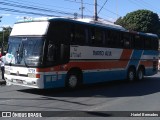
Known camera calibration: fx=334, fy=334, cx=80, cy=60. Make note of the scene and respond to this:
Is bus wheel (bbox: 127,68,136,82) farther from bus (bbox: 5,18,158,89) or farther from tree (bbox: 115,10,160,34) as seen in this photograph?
tree (bbox: 115,10,160,34)

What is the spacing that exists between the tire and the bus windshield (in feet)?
6.73

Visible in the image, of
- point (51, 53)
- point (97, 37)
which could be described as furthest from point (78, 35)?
point (51, 53)

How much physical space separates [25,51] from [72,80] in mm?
2621

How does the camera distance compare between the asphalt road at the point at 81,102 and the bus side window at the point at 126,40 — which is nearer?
the asphalt road at the point at 81,102

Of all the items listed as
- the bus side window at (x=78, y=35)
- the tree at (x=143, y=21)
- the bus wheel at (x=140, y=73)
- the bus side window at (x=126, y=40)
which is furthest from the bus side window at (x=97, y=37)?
the tree at (x=143, y=21)

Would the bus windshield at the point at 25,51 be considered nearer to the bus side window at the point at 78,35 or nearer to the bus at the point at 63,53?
the bus at the point at 63,53

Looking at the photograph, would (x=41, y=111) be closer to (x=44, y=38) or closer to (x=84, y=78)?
(x=44, y=38)

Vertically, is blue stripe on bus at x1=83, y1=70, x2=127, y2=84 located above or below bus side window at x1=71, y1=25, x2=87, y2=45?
below

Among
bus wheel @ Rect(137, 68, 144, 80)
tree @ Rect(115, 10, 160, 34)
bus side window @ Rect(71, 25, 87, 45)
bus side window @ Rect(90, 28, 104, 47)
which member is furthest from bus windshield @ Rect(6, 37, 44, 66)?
tree @ Rect(115, 10, 160, 34)

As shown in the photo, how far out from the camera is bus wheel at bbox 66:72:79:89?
14633mm

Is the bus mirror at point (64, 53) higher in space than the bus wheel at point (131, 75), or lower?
higher

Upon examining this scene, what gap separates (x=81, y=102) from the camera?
11938mm

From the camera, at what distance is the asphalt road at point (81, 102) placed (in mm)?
9859

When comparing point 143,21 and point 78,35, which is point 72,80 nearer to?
point 78,35
